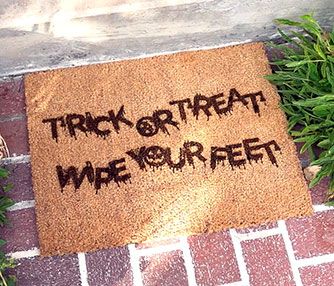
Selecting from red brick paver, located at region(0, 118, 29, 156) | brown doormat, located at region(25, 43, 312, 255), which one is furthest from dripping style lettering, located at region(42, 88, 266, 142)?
red brick paver, located at region(0, 118, 29, 156)

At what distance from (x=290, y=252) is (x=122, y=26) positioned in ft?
3.85

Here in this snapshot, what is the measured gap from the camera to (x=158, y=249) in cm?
245

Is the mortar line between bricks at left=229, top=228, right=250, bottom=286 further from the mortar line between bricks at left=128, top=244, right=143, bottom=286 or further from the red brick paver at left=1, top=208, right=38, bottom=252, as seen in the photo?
the red brick paver at left=1, top=208, right=38, bottom=252

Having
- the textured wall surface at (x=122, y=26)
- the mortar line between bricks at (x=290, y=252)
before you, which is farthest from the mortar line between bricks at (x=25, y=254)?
the mortar line between bricks at (x=290, y=252)

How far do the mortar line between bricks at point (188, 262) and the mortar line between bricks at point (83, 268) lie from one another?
40 cm

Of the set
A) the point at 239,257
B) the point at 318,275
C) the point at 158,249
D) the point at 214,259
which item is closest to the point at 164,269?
the point at 158,249

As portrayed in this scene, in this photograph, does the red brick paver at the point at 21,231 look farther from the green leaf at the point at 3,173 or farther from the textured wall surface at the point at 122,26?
the textured wall surface at the point at 122,26

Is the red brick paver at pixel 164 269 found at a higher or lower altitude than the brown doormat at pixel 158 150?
lower

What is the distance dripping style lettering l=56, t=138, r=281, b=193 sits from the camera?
8.23 ft

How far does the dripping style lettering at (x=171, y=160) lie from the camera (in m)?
2.51

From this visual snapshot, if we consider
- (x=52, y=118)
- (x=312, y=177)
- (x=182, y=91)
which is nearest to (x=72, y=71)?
(x=52, y=118)

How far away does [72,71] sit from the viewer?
2.68 meters

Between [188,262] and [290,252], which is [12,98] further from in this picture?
[290,252]

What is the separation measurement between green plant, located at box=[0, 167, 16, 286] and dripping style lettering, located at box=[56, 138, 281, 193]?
0.22 meters
